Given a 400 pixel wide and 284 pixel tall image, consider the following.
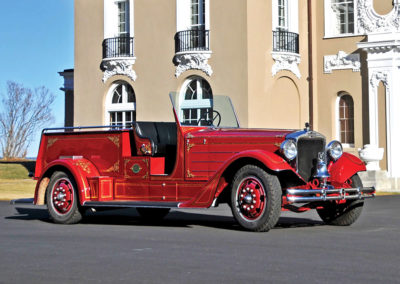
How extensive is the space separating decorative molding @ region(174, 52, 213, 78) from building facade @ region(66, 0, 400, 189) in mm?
38

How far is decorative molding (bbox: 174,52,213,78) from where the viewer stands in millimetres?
29562

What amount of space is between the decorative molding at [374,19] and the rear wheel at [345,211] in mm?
18151

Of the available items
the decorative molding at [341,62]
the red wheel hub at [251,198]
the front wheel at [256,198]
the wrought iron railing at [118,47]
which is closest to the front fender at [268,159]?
the front wheel at [256,198]

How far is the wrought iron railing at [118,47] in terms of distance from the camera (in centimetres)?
3167

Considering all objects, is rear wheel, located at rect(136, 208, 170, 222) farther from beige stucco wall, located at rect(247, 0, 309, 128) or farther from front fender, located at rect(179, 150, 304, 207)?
beige stucco wall, located at rect(247, 0, 309, 128)

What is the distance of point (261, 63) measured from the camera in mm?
29312

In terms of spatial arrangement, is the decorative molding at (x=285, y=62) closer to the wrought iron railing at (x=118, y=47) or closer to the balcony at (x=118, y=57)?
the balcony at (x=118, y=57)

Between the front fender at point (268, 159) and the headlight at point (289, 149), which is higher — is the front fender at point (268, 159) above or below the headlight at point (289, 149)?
below

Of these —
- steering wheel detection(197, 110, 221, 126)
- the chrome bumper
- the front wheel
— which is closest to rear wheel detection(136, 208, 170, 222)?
steering wheel detection(197, 110, 221, 126)

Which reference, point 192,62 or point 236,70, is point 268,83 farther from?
point 192,62

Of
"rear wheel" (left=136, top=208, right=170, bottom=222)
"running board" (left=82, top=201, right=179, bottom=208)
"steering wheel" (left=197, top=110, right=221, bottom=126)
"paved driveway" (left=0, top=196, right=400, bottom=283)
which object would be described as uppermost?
"steering wheel" (left=197, top=110, right=221, bottom=126)

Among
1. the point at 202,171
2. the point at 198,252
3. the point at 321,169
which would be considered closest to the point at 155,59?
the point at 202,171

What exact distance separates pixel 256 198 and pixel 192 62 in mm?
19310

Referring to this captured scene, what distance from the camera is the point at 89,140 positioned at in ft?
44.5
